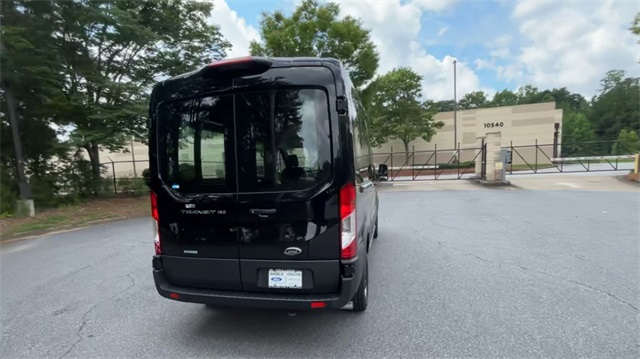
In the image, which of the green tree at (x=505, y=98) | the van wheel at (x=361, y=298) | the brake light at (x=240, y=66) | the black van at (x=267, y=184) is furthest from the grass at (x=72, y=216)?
the green tree at (x=505, y=98)

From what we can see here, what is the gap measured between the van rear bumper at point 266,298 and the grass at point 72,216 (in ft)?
25.3

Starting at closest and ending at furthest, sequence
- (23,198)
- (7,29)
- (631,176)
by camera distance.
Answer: (7,29), (23,198), (631,176)

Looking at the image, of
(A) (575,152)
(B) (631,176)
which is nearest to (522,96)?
(A) (575,152)

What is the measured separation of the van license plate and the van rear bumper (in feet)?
0.27

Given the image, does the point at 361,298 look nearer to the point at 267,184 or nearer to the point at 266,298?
the point at 266,298

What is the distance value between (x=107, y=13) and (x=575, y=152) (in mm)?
40651

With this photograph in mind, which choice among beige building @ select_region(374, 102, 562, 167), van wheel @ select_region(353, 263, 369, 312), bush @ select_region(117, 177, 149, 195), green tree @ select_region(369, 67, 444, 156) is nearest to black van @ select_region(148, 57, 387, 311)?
van wheel @ select_region(353, 263, 369, 312)

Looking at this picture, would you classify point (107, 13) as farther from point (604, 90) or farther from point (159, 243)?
point (604, 90)

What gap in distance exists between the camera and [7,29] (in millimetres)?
8422

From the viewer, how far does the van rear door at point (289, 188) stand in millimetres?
2449

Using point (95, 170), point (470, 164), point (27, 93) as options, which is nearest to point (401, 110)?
point (470, 164)

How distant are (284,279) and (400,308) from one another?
140 cm

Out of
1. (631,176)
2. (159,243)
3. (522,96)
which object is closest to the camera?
(159,243)

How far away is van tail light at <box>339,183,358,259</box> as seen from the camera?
246 cm
